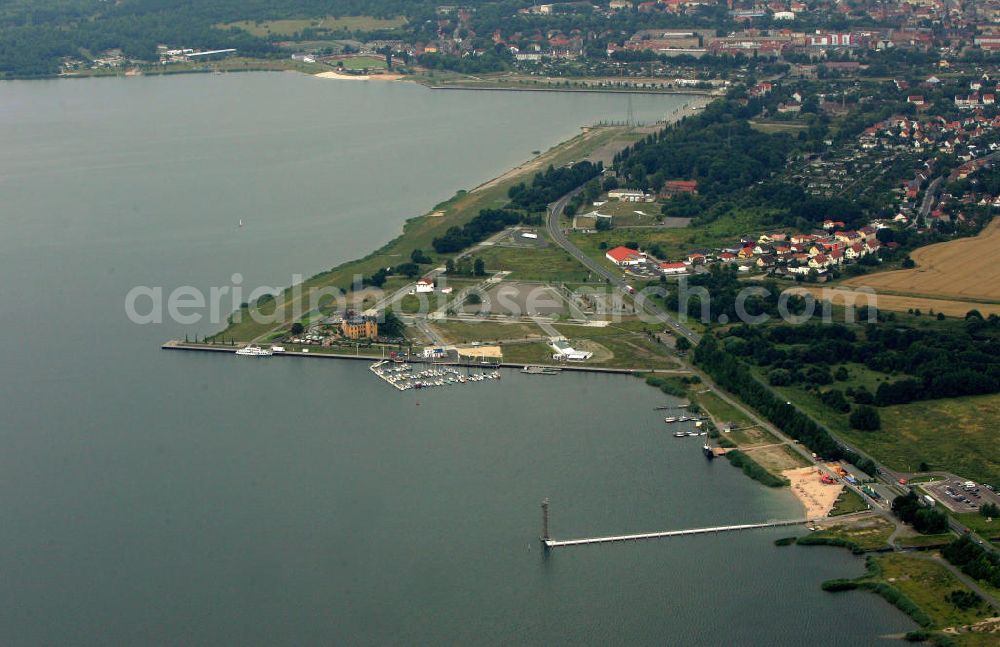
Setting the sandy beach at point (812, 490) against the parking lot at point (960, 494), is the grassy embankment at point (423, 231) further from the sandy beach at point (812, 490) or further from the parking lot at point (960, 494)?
the parking lot at point (960, 494)

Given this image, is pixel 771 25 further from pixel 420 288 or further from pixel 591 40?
pixel 420 288

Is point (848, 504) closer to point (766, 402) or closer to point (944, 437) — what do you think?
point (944, 437)

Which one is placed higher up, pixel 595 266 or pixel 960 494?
pixel 595 266

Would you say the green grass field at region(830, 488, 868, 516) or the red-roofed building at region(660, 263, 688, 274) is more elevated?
the red-roofed building at region(660, 263, 688, 274)

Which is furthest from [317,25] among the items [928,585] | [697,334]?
[928,585]

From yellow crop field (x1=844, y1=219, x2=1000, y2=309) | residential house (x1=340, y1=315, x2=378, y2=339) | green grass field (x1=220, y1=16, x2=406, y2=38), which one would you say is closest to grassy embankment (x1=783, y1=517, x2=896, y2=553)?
residential house (x1=340, y1=315, x2=378, y2=339)

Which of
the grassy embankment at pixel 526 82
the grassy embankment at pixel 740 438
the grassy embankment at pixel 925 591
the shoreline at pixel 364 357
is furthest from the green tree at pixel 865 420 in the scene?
the grassy embankment at pixel 526 82

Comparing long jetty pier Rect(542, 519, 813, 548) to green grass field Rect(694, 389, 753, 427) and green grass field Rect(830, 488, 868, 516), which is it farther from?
green grass field Rect(694, 389, 753, 427)
